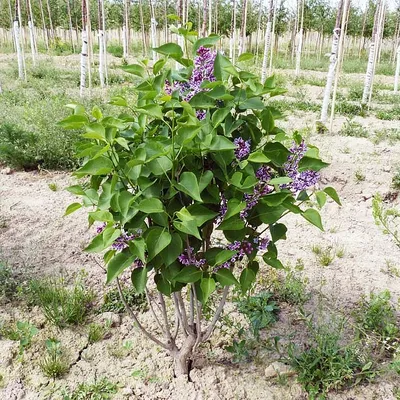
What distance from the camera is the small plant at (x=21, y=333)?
2329 millimetres

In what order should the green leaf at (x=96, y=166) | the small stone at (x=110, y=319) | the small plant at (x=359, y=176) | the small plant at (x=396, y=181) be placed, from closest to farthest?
the green leaf at (x=96, y=166)
the small stone at (x=110, y=319)
the small plant at (x=396, y=181)
the small plant at (x=359, y=176)

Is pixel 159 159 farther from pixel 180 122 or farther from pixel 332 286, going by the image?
pixel 332 286

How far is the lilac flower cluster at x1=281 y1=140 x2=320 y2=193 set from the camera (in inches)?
Answer: 63.1

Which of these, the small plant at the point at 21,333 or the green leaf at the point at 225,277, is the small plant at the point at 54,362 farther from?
the green leaf at the point at 225,277

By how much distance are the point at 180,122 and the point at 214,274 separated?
63 centimetres

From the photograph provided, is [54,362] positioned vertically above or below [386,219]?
below

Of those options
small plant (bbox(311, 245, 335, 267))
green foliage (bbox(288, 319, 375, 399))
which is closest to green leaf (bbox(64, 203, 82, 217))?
green foliage (bbox(288, 319, 375, 399))

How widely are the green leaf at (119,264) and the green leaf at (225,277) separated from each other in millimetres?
341

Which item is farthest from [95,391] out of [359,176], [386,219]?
[359,176]

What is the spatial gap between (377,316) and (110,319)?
1.59 m

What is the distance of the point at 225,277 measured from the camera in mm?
1628

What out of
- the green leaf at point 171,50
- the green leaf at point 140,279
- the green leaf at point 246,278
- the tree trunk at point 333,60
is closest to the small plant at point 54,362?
the green leaf at point 140,279

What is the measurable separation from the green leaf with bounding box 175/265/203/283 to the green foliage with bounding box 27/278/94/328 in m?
1.20

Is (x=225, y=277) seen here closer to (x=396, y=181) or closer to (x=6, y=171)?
(x=396, y=181)
